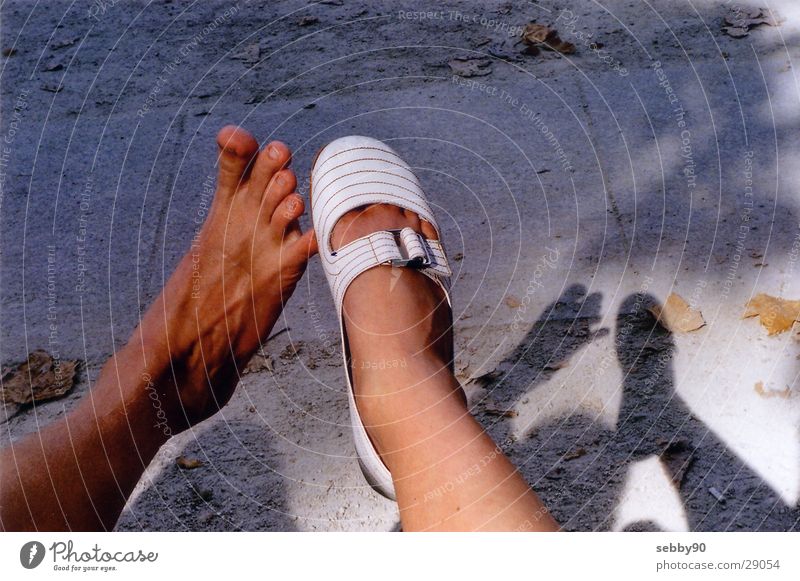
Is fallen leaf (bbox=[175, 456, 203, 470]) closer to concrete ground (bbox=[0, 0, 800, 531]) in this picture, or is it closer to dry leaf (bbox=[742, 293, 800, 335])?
concrete ground (bbox=[0, 0, 800, 531])

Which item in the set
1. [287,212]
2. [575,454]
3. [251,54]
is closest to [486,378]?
[575,454]

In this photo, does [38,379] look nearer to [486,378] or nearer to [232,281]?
[232,281]

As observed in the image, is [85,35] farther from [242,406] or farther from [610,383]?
[610,383]

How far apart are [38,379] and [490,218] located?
72 centimetres

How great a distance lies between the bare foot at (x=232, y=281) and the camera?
1133mm

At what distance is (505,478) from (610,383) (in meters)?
0.34

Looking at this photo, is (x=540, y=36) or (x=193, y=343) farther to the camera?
(x=540, y=36)

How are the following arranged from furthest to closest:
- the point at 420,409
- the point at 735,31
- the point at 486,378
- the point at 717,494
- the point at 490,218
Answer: the point at 735,31
the point at 490,218
the point at 486,378
the point at 717,494
the point at 420,409

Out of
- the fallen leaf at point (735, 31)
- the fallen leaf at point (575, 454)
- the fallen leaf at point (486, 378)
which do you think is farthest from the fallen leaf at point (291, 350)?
the fallen leaf at point (735, 31)

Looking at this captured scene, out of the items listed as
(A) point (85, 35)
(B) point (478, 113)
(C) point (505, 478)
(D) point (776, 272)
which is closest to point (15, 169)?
(A) point (85, 35)

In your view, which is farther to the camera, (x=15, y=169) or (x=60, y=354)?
(x=15, y=169)

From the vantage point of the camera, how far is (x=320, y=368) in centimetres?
115

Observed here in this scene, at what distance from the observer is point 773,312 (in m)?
1.12

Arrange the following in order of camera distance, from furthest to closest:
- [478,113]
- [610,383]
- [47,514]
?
[478,113]
[610,383]
[47,514]
